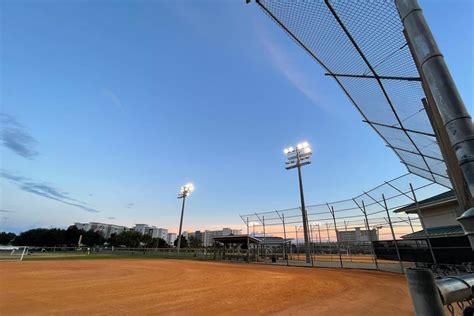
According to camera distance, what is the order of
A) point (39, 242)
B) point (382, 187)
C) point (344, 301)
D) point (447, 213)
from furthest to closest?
point (39, 242)
point (447, 213)
point (382, 187)
point (344, 301)

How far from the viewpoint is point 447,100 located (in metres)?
1.43

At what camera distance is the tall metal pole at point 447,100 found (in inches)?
50.9

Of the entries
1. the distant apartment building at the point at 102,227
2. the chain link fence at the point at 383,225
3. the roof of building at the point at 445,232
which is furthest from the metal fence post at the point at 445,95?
the distant apartment building at the point at 102,227

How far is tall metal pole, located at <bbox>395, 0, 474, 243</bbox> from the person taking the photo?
4.25ft

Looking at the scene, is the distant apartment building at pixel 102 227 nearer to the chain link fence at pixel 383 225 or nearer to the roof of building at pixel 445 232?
the chain link fence at pixel 383 225

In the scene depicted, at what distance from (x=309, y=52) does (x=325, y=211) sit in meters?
15.8

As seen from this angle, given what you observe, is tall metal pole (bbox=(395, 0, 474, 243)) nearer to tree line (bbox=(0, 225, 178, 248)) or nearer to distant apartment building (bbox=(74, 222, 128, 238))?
tree line (bbox=(0, 225, 178, 248))

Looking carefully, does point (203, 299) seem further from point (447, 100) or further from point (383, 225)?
point (383, 225)

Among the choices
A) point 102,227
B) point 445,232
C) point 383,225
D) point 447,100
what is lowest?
point 447,100

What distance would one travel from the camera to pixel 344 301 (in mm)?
5816

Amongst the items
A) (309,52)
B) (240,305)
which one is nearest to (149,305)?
(240,305)

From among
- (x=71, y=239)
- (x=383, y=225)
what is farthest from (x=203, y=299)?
(x=71, y=239)

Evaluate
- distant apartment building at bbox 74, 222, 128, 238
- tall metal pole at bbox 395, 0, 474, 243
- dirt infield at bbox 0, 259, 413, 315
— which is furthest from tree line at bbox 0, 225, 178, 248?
tall metal pole at bbox 395, 0, 474, 243

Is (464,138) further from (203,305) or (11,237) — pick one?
(11,237)
